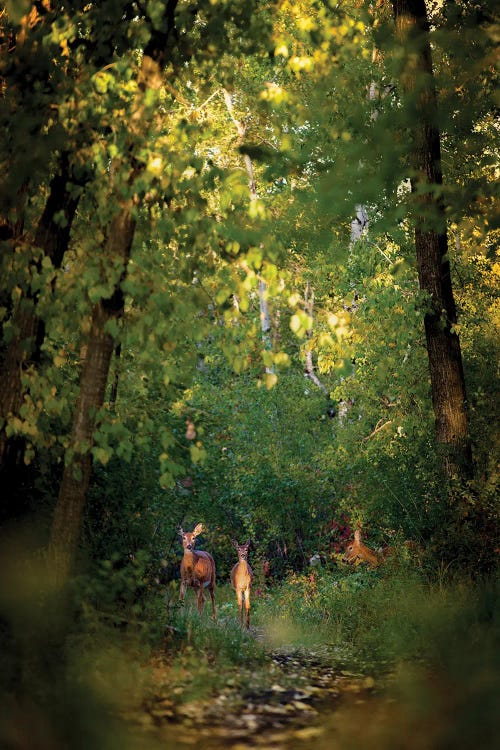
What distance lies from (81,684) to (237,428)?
15964 millimetres

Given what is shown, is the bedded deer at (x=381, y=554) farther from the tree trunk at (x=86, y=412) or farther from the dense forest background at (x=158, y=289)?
the tree trunk at (x=86, y=412)

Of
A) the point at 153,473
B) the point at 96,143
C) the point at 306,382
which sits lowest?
the point at 153,473

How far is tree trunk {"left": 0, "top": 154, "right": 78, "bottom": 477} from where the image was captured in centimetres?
942

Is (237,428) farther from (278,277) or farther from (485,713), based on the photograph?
(485,713)

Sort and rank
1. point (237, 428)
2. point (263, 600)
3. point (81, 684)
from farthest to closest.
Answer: point (237, 428), point (263, 600), point (81, 684)

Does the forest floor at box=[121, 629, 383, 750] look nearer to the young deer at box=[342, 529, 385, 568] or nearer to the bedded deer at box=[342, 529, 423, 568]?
the bedded deer at box=[342, 529, 423, 568]

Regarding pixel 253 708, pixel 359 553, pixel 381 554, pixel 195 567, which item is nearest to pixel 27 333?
pixel 253 708

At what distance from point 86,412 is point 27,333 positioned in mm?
1061

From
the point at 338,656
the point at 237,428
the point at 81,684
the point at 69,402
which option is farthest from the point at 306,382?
the point at 81,684

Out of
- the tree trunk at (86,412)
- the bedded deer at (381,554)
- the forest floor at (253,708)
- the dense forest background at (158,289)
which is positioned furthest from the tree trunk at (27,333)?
the bedded deer at (381,554)

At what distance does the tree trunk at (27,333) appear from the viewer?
942cm

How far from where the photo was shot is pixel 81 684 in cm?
747

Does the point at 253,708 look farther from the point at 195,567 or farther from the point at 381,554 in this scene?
the point at 381,554

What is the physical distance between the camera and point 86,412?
30.3 ft
